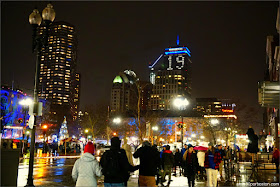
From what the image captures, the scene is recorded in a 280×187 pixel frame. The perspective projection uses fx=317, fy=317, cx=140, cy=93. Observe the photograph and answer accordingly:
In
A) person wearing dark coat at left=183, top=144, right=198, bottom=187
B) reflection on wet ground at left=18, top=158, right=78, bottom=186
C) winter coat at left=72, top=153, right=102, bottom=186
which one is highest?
winter coat at left=72, top=153, right=102, bottom=186

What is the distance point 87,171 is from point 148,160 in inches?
89.3

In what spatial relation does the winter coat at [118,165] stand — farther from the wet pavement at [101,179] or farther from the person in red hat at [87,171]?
the wet pavement at [101,179]

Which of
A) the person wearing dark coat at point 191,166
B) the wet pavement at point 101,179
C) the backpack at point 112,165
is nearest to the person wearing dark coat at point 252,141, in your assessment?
the wet pavement at point 101,179

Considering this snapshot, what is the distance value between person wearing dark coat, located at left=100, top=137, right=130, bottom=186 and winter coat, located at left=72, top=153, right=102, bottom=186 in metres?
0.19

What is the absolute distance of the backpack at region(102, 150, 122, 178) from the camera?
7.32 meters

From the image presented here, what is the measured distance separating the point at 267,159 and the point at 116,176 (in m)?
15.9

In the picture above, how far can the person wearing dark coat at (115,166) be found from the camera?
24.1ft

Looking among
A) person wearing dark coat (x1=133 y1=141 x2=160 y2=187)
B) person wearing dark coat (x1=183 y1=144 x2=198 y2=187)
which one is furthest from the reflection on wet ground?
person wearing dark coat (x1=133 y1=141 x2=160 y2=187)

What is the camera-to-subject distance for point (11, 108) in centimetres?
6988

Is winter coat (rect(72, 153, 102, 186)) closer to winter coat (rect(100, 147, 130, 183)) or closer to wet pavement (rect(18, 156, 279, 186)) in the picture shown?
winter coat (rect(100, 147, 130, 183))

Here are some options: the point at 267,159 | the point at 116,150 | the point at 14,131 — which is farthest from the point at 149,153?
the point at 14,131

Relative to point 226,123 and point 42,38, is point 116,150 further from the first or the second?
point 226,123

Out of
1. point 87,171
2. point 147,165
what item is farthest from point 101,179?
point 87,171

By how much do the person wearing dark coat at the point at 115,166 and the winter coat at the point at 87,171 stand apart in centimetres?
19
